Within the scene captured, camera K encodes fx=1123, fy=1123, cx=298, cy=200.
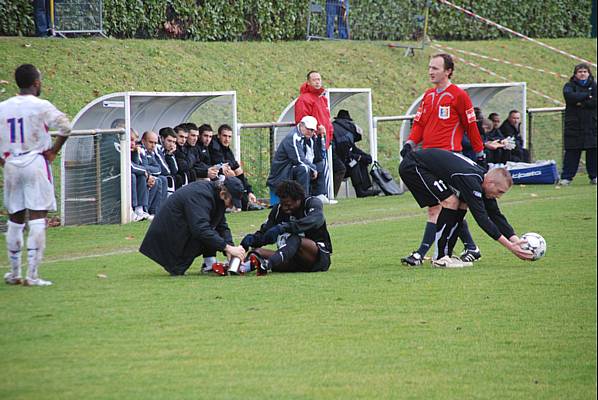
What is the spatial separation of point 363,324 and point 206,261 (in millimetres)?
3217

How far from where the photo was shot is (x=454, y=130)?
12703 millimetres

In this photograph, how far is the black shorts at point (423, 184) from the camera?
11.7 metres

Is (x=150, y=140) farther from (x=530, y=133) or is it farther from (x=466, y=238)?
(x=530, y=133)

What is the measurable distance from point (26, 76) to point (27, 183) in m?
0.95

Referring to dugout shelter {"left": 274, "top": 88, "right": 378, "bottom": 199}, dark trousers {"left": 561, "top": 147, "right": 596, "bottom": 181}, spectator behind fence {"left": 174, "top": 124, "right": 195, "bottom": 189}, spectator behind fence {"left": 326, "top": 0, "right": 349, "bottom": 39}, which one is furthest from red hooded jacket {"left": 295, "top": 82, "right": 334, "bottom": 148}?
spectator behind fence {"left": 326, "top": 0, "right": 349, "bottom": 39}

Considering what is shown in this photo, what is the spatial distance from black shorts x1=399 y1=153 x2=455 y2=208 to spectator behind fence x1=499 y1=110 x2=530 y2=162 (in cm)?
1250

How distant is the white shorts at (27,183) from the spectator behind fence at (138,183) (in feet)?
21.9

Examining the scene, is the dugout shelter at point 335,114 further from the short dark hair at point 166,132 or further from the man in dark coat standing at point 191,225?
the man in dark coat standing at point 191,225

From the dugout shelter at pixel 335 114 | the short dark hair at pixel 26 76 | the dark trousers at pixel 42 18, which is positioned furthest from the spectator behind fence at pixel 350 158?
the short dark hair at pixel 26 76

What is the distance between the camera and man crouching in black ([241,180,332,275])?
11234 millimetres

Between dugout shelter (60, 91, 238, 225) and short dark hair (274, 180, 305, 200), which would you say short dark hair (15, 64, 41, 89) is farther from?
dugout shelter (60, 91, 238, 225)

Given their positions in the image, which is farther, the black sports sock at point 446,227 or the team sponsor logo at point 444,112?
the team sponsor logo at point 444,112

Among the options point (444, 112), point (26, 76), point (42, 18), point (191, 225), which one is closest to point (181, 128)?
point (42, 18)

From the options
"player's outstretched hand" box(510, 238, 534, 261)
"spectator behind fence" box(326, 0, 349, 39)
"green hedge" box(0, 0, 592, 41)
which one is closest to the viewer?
"player's outstretched hand" box(510, 238, 534, 261)
